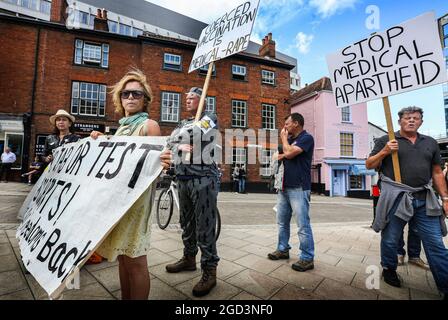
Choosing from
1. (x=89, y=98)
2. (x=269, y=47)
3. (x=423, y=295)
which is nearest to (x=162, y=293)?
(x=423, y=295)

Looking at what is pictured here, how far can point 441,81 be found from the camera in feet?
6.94

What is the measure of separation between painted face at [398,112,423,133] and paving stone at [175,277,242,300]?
2.37m

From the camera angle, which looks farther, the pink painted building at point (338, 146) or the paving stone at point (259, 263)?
the pink painted building at point (338, 146)

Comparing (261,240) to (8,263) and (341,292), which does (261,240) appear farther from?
(8,263)

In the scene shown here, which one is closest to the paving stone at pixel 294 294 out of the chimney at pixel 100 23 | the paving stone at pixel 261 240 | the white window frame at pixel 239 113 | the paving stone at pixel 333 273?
the paving stone at pixel 333 273

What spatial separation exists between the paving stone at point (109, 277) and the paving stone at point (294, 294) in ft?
4.82

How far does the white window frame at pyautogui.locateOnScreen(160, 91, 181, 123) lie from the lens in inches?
584

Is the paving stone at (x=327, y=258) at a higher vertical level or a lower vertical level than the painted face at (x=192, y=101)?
lower

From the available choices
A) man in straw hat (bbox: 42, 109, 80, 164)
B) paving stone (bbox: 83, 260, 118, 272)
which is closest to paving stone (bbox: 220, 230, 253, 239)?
paving stone (bbox: 83, 260, 118, 272)

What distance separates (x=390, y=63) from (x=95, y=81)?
15.5 metres

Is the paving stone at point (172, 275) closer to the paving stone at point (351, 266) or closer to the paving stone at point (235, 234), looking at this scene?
the paving stone at point (235, 234)

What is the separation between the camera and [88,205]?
4.80ft

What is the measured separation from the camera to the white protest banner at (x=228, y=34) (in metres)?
2.49

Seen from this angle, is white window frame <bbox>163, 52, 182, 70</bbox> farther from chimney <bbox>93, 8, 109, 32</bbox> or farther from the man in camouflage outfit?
the man in camouflage outfit
